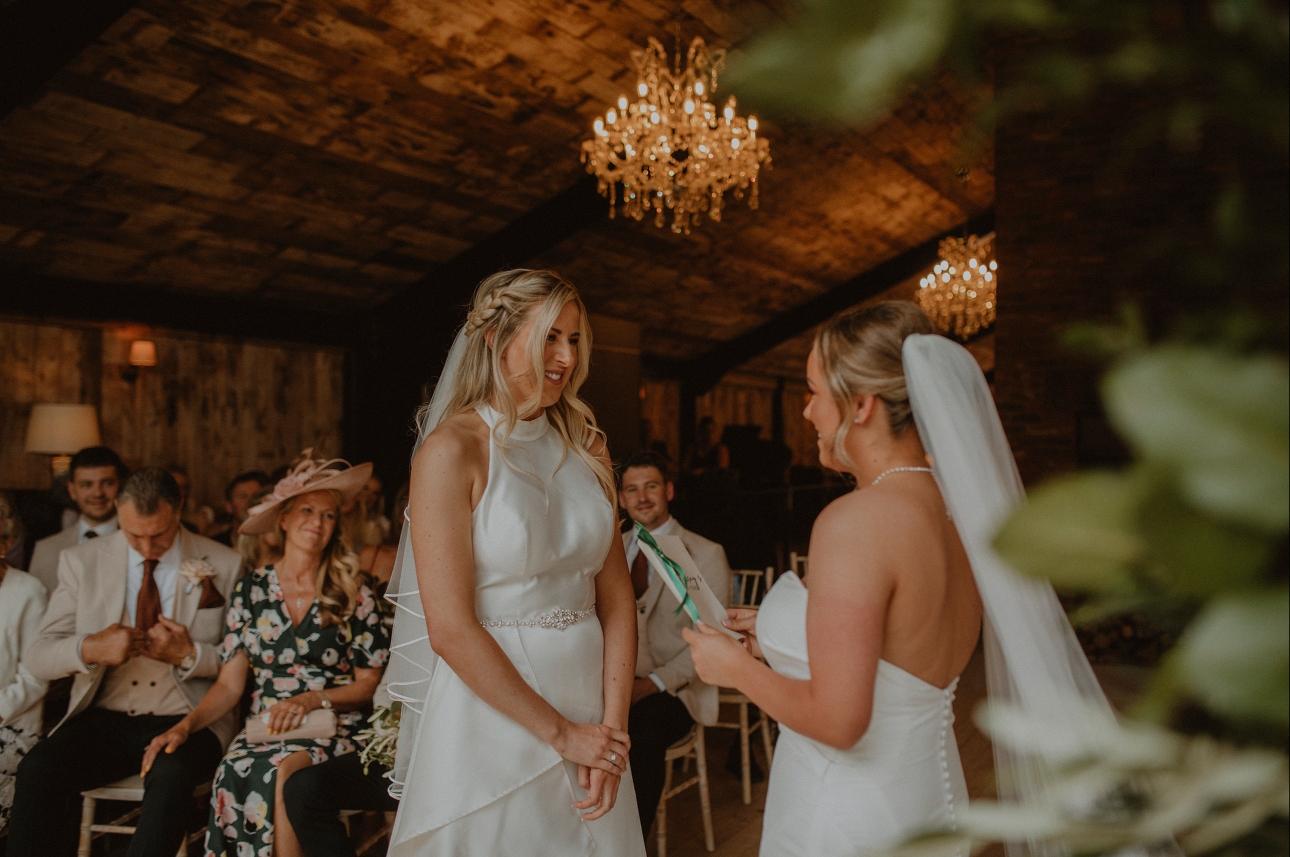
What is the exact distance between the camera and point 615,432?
882 cm

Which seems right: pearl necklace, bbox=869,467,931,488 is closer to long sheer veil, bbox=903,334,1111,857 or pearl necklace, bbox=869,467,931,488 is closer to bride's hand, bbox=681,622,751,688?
long sheer veil, bbox=903,334,1111,857

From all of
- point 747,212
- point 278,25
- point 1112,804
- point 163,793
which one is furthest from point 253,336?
point 1112,804

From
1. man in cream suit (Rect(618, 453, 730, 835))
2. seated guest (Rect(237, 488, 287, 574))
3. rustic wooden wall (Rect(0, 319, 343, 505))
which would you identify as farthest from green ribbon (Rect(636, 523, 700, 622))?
rustic wooden wall (Rect(0, 319, 343, 505))

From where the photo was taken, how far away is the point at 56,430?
6082 millimetres

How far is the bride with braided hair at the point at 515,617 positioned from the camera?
1.80 m

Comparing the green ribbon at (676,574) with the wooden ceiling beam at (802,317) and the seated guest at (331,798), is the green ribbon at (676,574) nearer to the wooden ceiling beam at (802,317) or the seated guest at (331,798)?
the seated guest at (331,798)

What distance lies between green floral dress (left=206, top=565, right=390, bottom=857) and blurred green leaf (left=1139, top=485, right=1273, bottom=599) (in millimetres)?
2935

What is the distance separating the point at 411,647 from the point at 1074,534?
2.03 meters

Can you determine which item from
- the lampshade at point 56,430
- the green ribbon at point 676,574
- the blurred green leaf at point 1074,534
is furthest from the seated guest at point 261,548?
the blurred green leaf at point 1074,534

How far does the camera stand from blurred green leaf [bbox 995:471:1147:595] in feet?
0.98

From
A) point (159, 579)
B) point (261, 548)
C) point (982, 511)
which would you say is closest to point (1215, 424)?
point (982, 511)

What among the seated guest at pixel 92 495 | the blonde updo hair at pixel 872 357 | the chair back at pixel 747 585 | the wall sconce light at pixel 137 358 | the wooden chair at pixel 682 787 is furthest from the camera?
the wall sconce light at pixel 137 358

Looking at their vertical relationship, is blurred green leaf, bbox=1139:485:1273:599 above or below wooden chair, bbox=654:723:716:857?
above

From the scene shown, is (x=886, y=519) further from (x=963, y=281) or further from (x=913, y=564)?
(x=963, y=281)
